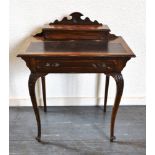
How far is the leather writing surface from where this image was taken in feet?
4.86

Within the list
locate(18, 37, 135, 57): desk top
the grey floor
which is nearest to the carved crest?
locate(18, 37, 135, 57): desk top

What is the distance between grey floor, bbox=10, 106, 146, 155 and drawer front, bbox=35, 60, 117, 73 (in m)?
0.52

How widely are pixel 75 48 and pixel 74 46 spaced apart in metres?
0.05

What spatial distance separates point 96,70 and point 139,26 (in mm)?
698

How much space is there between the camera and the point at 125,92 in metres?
2.13

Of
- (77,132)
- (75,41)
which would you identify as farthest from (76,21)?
(77,132)

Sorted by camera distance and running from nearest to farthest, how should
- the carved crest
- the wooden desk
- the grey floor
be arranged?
the wooden desk < the grey floor < the carved crest

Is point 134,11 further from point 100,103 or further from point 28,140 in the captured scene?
point 28,140

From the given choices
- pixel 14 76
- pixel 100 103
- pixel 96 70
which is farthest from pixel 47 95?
pixel 96 70

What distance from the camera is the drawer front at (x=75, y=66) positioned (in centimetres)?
142

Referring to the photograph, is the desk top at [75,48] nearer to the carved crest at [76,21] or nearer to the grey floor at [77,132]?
the carved crest at [76,21]

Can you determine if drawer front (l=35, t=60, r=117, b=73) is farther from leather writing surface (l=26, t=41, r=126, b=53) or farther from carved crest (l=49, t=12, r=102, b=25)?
carved crest (l=49, t=12, r=102, b=25)

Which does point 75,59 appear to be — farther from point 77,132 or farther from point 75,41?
point 77,132

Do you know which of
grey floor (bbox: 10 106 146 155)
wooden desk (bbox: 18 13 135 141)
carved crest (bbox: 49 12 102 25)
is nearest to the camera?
wooden desk (bbox: 18 13 135 141)
